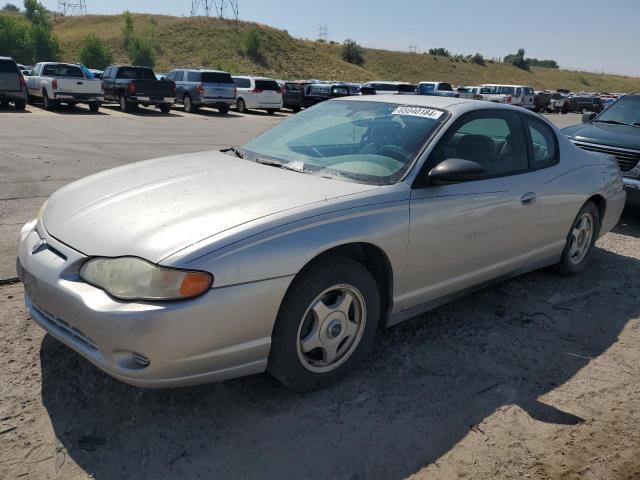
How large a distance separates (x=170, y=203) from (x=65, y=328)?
79 cm

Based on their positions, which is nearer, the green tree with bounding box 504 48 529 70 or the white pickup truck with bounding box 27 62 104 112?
the white pickup truck with bounding box 27 62 104 112

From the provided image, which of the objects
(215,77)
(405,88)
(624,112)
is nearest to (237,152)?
(624,112)

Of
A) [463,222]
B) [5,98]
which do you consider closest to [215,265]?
[463,222]

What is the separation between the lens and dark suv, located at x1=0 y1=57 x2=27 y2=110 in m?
18.8

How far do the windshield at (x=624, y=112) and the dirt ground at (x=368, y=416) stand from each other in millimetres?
5631

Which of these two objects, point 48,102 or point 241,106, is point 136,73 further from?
point 241,106

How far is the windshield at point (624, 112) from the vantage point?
27.1 ft

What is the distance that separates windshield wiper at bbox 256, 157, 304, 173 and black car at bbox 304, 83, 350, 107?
24.3m

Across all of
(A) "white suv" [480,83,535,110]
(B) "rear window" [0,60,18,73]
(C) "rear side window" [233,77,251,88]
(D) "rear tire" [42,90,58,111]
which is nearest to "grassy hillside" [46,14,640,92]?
(A) "white suv" [480,83,535,110]

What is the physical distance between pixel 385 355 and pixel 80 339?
5.82 ft

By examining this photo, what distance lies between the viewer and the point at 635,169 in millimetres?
6957

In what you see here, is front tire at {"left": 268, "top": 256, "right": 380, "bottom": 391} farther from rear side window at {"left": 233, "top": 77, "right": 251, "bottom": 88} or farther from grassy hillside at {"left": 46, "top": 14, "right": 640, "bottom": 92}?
grassy hillside at {"left": 46, "top": 14, "right": 640, "bottom": 92}

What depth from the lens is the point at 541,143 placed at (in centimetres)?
449

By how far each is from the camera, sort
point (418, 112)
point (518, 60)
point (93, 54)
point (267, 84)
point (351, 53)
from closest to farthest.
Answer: point (418, 112)
point (267, 84)
point (93, 54)
point (351, 53)
point (518, 60)
